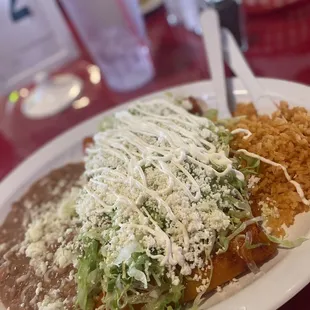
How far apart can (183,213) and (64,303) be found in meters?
0.31

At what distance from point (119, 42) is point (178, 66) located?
9.6 inches

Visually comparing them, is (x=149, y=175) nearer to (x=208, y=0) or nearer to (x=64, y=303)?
(x=64, y=303)

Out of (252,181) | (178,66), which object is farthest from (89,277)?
(178,66)

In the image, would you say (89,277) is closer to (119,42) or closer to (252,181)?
(252,181)

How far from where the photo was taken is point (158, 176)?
103 cm

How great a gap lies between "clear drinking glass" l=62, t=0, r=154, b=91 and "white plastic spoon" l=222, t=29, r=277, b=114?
55cm

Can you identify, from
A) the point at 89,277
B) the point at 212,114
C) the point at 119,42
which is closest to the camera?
the point at 89,277

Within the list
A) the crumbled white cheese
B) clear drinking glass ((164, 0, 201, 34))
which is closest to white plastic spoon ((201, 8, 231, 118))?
the crumbled white cheese

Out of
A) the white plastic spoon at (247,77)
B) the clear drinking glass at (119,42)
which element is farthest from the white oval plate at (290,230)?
the clear drinking glass at (119,42)

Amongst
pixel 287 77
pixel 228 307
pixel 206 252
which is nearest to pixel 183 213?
pixel 206 252

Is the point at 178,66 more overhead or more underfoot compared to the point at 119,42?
more underfoot

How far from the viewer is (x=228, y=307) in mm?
885

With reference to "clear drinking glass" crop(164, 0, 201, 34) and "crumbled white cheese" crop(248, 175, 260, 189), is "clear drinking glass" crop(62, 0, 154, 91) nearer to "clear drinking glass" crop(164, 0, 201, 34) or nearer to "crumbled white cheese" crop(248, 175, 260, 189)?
"clear drinking glass" crop(164, 0, 201, 34)

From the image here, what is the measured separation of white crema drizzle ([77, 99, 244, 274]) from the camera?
94 centimetres
